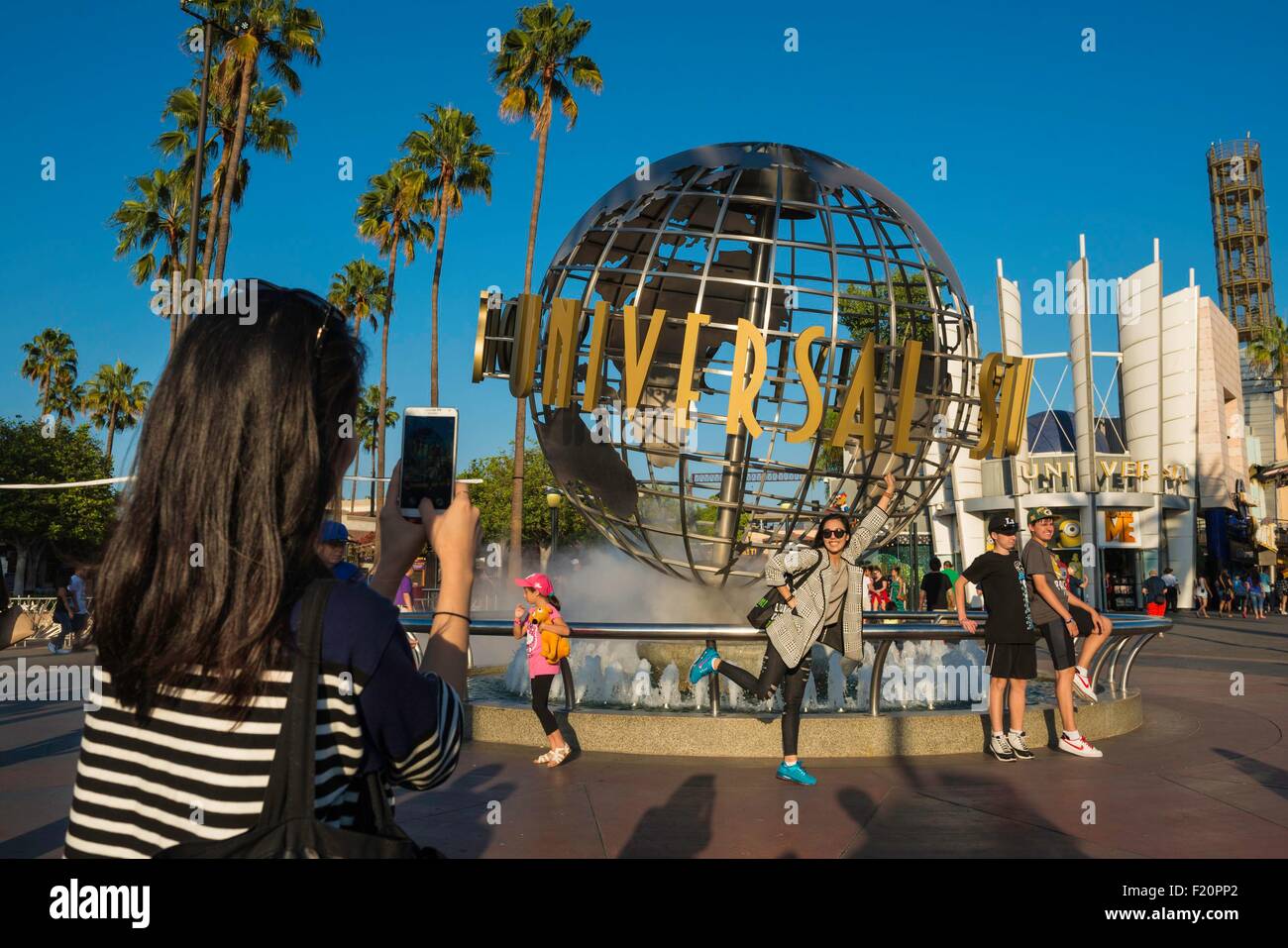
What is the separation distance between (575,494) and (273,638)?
27.0ft

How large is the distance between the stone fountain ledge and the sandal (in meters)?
0.45

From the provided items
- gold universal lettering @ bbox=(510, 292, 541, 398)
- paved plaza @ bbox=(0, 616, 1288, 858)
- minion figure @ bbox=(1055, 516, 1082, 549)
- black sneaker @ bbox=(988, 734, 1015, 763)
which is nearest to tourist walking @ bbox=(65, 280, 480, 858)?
paved plaza @ bbox=(0, 616, 1288, 858)

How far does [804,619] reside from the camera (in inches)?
264

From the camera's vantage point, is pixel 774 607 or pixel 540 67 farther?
pixel 540 67

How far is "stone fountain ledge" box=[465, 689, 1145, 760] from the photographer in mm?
7434

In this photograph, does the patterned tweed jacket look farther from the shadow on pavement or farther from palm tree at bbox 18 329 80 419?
palm tree at bbox 18 329 80 419

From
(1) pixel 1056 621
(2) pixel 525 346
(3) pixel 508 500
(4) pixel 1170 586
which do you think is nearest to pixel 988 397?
(1) pixel 1056 621

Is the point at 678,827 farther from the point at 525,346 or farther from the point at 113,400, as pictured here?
the point at 113,400

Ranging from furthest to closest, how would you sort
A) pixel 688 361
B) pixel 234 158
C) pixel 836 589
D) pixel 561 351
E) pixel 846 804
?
pixel 234 158
pixel 561 351
pixel 688 361
pixel 836 589
pixel 846 804

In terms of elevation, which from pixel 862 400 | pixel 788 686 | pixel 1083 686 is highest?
pixel 862 400

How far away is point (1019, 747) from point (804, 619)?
2094mm

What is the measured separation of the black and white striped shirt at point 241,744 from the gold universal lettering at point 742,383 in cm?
660
